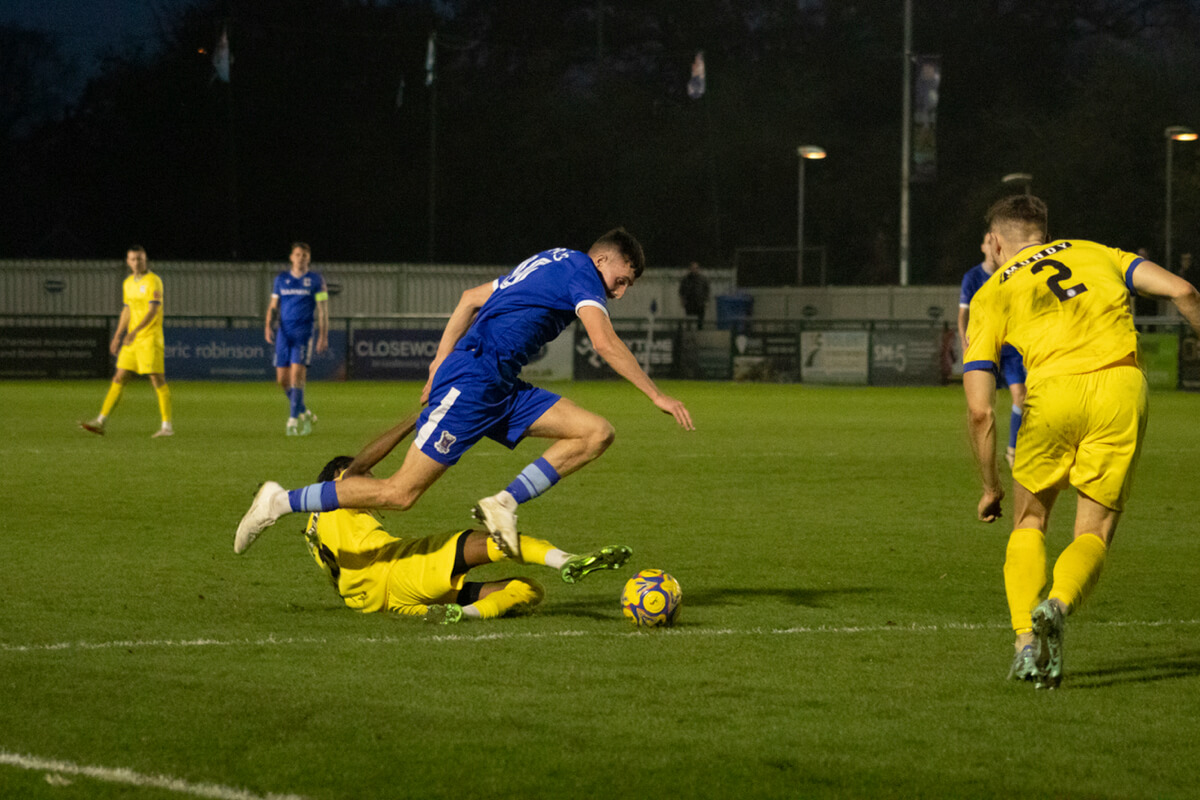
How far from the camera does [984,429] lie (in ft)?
18.6

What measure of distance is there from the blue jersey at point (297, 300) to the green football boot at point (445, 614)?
12.7 meters

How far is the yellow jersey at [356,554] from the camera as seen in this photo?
7219mm

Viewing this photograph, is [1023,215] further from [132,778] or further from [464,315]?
[132,778]

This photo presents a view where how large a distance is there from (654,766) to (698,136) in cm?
5694

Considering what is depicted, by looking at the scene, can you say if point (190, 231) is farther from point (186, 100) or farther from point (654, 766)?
point (654, 766)

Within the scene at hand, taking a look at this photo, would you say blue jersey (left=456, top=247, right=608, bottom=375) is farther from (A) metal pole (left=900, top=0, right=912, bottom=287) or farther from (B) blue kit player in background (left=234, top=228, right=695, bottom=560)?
(A) metal pole (left=900, top=0, right=912, bottom=287)

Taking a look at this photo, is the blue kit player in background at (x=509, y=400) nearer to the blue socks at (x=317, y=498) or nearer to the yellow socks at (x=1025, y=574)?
the blue socks at (x=317, y=498)

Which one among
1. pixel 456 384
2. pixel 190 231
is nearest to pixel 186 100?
pixel 190 231

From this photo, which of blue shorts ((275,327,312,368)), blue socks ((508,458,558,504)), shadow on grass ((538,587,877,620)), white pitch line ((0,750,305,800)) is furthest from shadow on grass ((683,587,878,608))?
blue shorts ((275,327,312,368))

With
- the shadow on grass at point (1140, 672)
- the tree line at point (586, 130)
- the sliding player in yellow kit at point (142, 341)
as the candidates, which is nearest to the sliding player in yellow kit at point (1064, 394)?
the shadow on grass at point (1140, 672)

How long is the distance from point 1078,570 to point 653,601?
6.34ft

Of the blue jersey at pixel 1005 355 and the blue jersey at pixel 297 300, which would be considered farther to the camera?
the blue jersey at pixel 297 300

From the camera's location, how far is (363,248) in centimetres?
5334

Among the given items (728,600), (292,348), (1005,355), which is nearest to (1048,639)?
(728,600)
